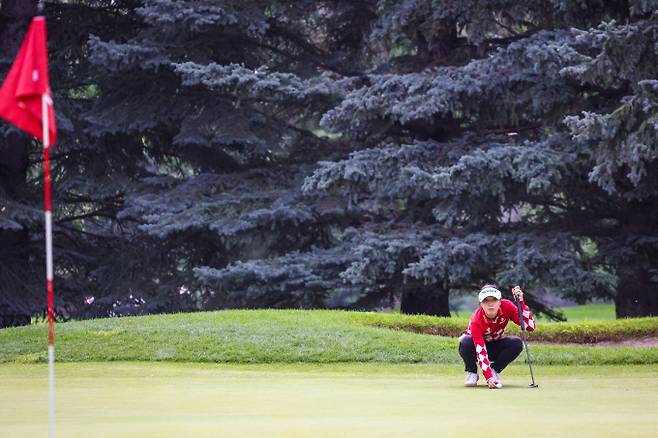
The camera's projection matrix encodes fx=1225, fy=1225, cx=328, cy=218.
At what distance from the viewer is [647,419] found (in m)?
7.97

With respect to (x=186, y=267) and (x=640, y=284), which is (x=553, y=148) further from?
(x=186, y=267)

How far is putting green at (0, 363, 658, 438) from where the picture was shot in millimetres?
7406

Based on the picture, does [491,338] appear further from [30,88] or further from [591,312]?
[591,312]

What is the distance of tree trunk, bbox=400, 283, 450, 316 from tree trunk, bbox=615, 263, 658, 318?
3.19 metres

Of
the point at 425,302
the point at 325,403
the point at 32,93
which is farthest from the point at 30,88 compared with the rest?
the point at 425,302

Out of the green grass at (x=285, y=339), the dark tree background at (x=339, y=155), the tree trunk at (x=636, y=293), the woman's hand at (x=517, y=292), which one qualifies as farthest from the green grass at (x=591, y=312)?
the woman's hand at (x=517, y=292)

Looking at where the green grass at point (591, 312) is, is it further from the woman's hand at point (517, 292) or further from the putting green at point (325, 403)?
the woman's hand at point (517, 292)

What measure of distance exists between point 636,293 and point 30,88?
52.3 ft

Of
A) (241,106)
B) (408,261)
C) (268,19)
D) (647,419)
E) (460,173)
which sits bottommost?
(647,419)

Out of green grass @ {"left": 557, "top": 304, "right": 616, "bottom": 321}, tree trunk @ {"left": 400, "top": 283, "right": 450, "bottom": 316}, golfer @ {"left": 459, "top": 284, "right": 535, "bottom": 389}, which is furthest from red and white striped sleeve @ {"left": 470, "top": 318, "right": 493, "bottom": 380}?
green grass @ {"left": 557, "top": 304, "right": 616, "bottom": 321}

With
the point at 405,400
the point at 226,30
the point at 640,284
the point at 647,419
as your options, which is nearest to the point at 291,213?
the point at 226,30

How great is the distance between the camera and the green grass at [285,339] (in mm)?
15750

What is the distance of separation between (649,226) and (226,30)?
348 inches

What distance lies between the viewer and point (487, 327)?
11.2m
